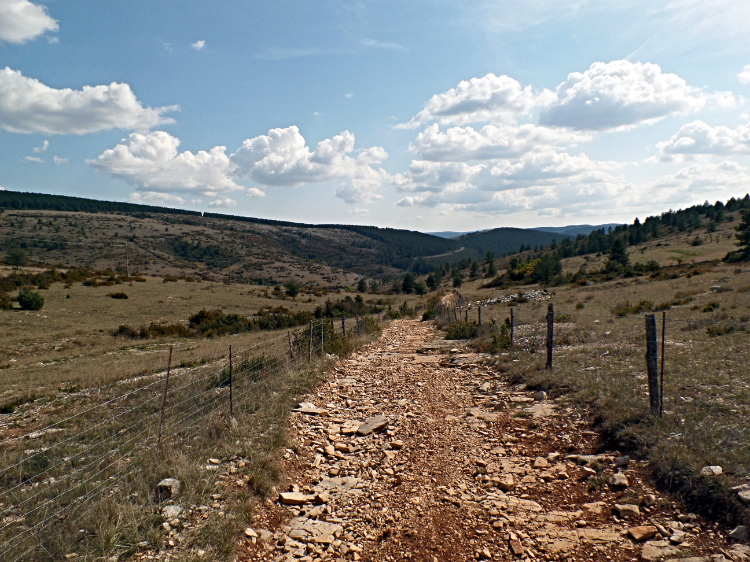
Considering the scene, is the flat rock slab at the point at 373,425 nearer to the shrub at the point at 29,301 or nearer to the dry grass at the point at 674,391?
the dry grass at the point at 674,391

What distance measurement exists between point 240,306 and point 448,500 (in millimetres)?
40417

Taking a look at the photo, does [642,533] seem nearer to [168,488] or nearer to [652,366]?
[652,366]

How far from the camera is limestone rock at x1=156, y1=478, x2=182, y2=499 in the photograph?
4.76m

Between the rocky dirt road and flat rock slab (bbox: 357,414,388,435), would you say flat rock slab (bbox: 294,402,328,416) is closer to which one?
the rocky dirt road

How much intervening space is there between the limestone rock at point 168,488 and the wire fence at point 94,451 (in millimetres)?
482

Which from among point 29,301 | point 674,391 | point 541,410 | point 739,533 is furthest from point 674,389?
point 29,301

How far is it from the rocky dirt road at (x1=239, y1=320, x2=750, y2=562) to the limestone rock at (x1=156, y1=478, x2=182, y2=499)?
99 centimetres

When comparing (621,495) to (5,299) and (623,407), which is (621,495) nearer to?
(623,407)

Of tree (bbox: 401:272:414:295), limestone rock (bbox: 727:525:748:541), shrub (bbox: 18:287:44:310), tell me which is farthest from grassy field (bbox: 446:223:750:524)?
tree (bbox: 401:272:414:295)

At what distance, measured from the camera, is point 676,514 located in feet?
14.1

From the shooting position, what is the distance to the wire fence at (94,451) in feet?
14.8

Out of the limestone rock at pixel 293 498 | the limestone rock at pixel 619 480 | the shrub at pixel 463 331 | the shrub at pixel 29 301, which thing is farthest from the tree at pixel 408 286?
the limestone rock at pixel 293 498

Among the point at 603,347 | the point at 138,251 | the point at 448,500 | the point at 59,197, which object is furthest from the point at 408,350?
the point at 59,197

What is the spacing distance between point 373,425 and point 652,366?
4.59 meters
